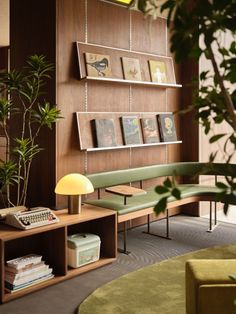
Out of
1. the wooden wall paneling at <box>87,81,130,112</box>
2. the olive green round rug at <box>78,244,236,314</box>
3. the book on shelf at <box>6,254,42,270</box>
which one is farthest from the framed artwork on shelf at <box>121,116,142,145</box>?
the book on shelf at <box>6,254,42,270</box>

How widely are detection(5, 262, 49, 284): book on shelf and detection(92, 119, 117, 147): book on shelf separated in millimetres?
1526

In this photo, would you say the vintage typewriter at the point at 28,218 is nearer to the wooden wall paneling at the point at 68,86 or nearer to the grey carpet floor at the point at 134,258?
the grey carpet floor at the point at 134,258

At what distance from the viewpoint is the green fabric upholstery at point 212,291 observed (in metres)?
2.28

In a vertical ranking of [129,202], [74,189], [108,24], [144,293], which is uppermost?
[108,24]

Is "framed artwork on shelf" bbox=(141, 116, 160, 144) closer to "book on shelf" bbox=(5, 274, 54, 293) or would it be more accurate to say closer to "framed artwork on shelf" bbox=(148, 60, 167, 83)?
"framed artwork on shelf" bbox=(148, 60, 167, 83)

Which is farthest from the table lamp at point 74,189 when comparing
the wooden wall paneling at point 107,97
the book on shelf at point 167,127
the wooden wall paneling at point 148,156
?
the book on shelf at point 167,127

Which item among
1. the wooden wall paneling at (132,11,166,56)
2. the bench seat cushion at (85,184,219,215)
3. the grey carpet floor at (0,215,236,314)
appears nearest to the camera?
the grey carpet floor at (0,215,236,314)

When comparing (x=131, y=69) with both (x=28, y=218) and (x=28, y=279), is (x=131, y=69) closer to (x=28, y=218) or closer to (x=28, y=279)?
(x=28, y=218)

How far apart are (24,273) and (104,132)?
6.07 ft

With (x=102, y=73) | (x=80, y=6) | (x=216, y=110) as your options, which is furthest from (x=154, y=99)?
(x=216, y=110)

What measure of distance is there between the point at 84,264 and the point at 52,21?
240 cm

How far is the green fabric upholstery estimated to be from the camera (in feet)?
7.49

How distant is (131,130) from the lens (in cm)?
489

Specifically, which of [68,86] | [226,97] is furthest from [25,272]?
[226,97]
